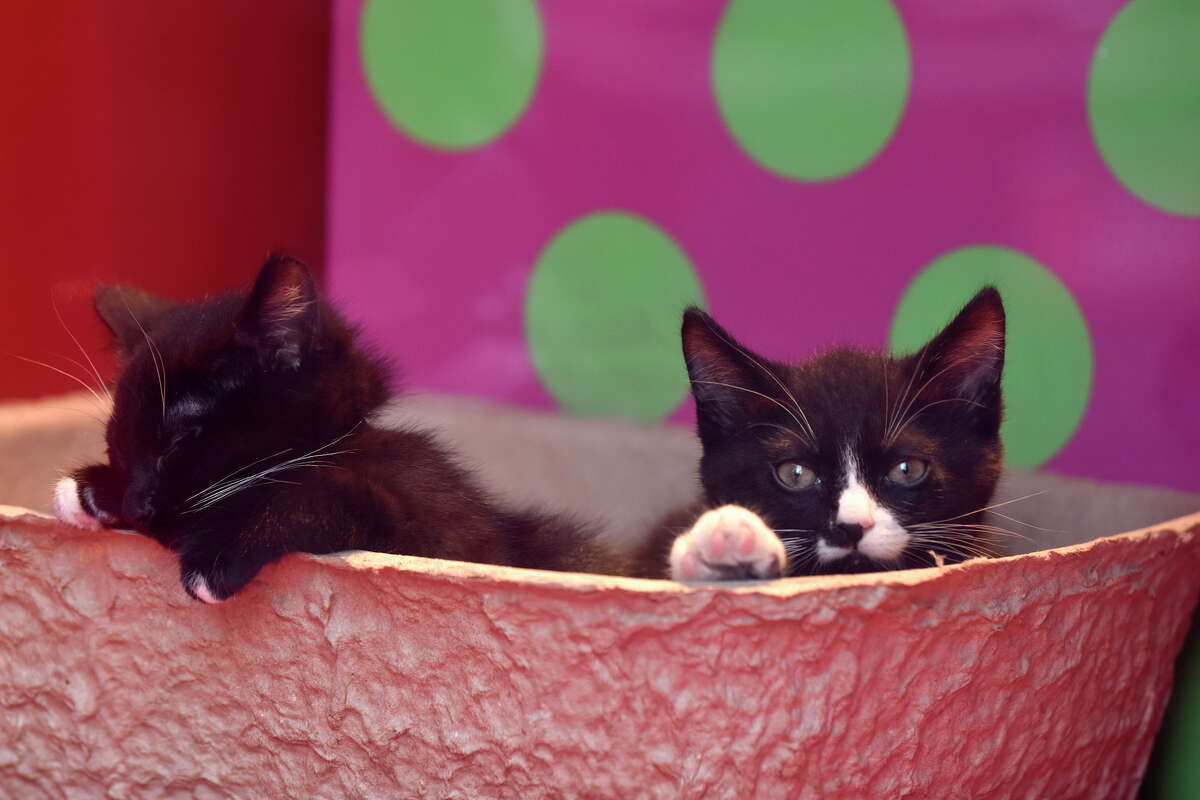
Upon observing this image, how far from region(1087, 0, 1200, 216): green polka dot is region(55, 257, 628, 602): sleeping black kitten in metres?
1.01

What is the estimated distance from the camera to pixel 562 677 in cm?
78

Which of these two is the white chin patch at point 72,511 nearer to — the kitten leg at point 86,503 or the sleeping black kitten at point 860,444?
the kitten leg at point 86,503

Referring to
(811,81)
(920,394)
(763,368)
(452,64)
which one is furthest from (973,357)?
(452,64)

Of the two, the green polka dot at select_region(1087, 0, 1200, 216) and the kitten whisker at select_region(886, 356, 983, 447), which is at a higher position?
the green polka dot at select_region(1087, 0, 1200, 216)

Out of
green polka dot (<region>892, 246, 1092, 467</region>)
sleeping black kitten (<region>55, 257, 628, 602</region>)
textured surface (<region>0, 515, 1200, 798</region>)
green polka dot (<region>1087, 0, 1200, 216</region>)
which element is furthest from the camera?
green polka dot (<region>892, 246, 1092, 467</region>)

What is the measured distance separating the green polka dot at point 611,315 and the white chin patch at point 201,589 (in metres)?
1.05

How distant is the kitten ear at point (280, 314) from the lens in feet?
3.00

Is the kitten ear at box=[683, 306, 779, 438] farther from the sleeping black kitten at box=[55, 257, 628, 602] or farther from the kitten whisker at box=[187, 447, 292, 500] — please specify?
the kitten whisker at box=[187, 447, 292, 500]

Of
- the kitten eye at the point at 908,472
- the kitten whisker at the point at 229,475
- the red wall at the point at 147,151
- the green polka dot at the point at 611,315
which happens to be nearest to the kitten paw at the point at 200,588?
the kitten whisker at the point at 229,475

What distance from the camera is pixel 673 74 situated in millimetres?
1742

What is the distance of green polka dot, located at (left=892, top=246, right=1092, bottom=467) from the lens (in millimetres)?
1527

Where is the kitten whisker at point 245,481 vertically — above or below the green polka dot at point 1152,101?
below

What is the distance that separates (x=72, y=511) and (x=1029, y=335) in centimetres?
127

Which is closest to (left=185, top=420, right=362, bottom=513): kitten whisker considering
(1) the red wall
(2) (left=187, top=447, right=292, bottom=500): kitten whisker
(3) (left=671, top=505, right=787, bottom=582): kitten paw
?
(2) (left=187, top=447, right=292, bottom=500): kitten whisker
